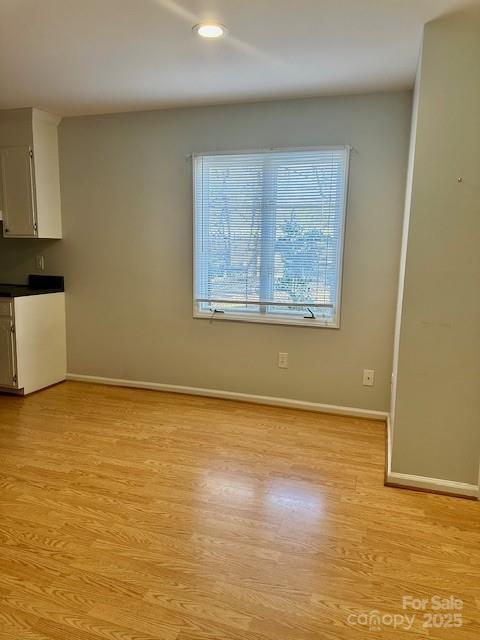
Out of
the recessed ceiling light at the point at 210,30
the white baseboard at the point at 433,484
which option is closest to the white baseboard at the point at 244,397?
the white baseboard at the point at 433,484

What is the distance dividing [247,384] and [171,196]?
1.71 metres

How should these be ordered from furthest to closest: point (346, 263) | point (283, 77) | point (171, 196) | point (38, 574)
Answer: point (171, 196) → point (346, 263) → point (283, 77) → point (38, 574)

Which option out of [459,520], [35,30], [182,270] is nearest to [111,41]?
[35,30]

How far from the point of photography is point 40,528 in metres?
2.00

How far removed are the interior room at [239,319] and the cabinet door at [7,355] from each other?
0.09ft

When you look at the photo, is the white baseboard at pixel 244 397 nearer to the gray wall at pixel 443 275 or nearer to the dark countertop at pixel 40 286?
the dark countertop at pixel 40 286

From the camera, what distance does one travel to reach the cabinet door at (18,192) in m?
3.76

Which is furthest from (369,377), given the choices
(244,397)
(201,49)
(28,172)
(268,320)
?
(28,172)

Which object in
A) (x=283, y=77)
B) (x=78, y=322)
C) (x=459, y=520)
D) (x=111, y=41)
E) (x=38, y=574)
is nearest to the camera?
(x=38, y=574)

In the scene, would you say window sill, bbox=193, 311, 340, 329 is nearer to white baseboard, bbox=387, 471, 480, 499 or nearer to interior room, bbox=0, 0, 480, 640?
interior room, bbox=0, 0, 480, 640

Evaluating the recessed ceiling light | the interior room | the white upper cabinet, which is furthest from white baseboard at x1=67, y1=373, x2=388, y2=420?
the recessed ceiling light

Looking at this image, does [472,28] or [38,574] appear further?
[472,28]

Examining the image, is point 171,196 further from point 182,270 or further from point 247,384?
point 247,384

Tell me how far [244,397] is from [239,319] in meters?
0.67
